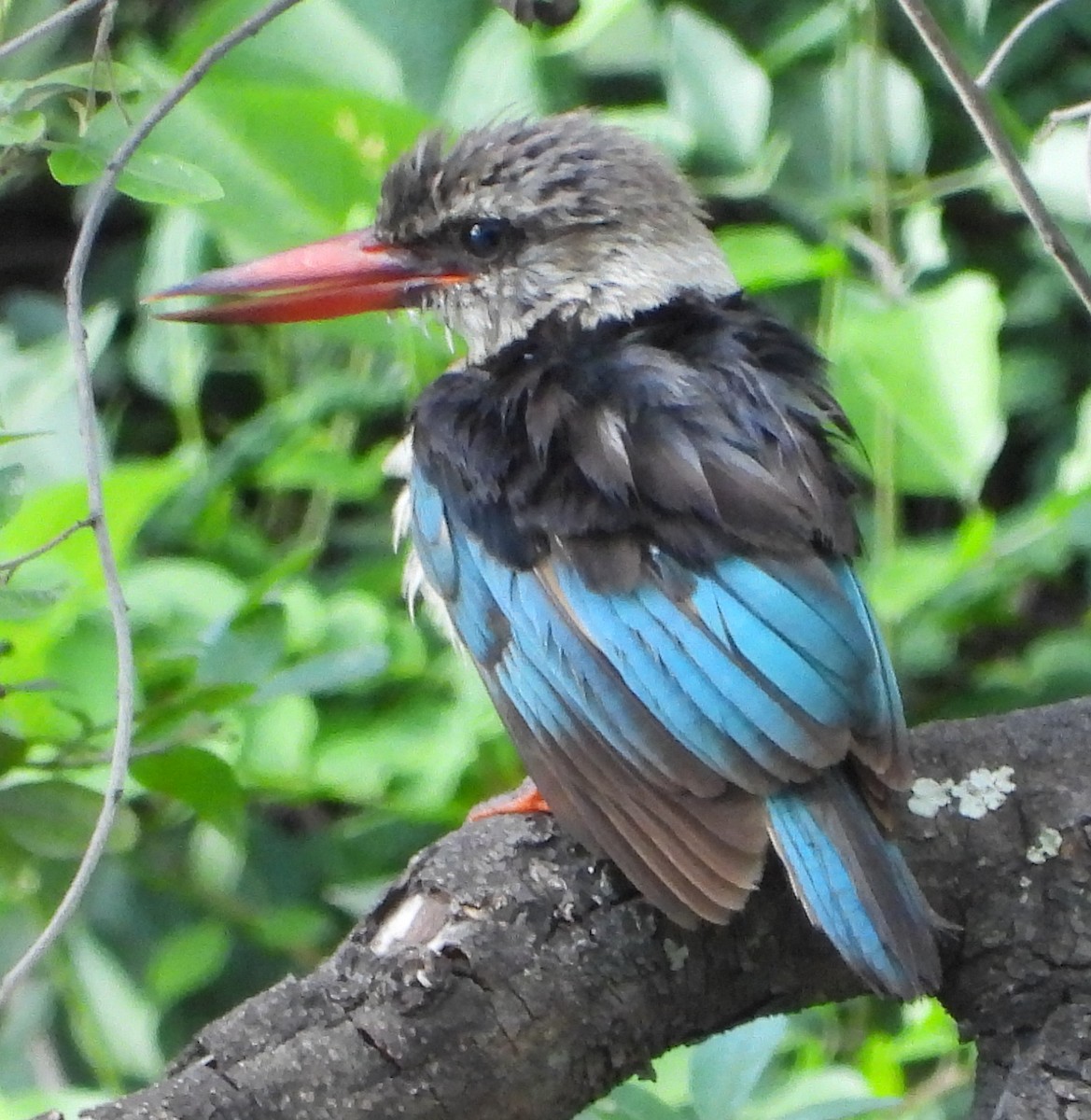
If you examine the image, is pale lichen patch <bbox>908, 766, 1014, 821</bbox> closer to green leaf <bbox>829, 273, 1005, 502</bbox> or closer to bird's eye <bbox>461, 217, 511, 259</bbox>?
green leaf <bbox>829, 273, 1005, 502</bbox>

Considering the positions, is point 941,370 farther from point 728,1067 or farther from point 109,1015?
point 109,1015

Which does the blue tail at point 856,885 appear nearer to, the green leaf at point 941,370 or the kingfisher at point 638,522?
the kingfisher at point 638,522

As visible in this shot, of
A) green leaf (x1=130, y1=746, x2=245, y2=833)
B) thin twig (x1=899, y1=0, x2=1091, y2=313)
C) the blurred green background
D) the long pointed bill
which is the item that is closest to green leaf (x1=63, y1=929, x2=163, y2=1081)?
the blurred green background

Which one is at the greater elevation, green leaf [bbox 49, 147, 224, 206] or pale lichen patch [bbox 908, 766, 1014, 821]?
green leaf [bbox 49, 147, 224, 206]

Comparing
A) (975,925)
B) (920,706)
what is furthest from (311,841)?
(975,925)

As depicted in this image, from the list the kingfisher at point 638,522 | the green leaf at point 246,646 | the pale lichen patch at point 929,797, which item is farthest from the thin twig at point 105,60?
the pale lichen patch at point 929,797

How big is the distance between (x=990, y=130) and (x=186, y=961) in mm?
1478

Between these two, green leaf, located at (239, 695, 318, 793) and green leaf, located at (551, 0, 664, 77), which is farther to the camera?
green leaf, located at (551, 0, 664, 77)

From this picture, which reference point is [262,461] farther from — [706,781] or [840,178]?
[706,781]

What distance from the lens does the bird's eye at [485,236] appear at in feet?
6.49

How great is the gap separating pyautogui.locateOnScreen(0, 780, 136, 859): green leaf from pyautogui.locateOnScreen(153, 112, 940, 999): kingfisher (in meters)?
0.39

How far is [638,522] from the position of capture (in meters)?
1.59

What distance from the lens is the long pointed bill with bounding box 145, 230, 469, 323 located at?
6.26 ft

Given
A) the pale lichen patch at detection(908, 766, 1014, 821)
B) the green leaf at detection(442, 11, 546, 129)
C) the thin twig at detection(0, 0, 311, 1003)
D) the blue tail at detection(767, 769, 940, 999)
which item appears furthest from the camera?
the green leaf at detection(442, 11, 546, 129)
